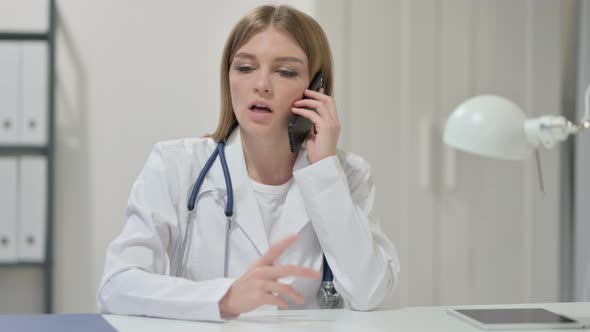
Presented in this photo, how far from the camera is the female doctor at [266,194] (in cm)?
180

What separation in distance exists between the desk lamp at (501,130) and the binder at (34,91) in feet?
6.38

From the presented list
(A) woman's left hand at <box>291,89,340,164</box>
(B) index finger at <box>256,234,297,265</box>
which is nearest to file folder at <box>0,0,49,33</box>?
(A) woman's left hand at <box>291,89,340,164</box>

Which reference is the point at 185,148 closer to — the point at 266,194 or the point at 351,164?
the point at 266,194

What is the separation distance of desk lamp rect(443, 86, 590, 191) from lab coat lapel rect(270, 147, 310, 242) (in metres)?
0.68

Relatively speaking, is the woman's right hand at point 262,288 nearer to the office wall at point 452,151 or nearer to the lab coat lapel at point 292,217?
the lab coat lapel at point 292,217

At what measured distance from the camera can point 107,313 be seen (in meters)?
1.63

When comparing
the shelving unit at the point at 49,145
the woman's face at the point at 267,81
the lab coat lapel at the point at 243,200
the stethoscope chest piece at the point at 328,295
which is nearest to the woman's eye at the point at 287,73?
the woman's face at the point at 267,81

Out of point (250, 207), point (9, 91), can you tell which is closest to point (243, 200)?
point (250, 207)

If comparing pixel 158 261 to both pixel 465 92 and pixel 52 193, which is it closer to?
pixel 52 193

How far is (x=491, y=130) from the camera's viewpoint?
130 cm

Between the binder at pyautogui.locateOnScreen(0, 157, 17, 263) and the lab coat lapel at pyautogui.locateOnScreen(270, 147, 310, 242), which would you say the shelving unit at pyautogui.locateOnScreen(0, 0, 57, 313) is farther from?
the lab coat lapel at pyautogui.locateOnScreen(270, 147, 310, 242)

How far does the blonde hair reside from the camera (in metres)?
2.01

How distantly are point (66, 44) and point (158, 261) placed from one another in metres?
1.54

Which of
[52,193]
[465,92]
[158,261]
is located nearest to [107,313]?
[158,261]
